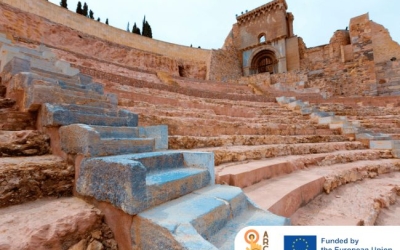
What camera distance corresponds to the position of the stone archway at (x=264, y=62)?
24156 mm

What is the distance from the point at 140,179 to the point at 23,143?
1.28 meters

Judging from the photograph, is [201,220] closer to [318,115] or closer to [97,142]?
[97,142]

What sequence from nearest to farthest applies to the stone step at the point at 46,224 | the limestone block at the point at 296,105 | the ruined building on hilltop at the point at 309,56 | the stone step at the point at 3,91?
1. the stone step at the point at 46,224
2. the stone step at the point at 3,91
3. the limestone block at the point at 296,105
4. the ruined building on hilltop at the point at 309,56

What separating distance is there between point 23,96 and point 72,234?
191 cm

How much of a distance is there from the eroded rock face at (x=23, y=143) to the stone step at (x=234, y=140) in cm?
136

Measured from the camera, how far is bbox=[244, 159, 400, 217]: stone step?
185cm

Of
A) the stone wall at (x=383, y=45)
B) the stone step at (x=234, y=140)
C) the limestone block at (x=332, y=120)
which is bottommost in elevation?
the stone step at (x=234, y=140)

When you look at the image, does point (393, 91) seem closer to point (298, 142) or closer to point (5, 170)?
point (298, 142)

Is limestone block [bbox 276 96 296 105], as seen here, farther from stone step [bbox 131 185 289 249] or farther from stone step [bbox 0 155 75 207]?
stone step [bbox 0 155 75 207]

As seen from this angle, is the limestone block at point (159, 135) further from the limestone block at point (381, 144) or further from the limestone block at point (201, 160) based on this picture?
the limestone block at point (381, 144)

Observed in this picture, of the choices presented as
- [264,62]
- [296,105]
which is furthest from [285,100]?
[264,62]

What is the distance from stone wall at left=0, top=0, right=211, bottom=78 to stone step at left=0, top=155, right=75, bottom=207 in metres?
15.3

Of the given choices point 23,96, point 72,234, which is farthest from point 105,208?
Answer: point 23,96

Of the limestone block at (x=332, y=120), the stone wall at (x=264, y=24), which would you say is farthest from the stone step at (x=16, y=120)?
the stone wall at (x=264, y=24)
